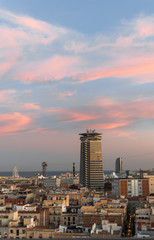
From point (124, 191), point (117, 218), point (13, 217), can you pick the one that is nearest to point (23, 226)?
point (13, 217)

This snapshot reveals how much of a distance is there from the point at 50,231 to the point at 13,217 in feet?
36.0

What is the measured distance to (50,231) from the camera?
5788 centimetres

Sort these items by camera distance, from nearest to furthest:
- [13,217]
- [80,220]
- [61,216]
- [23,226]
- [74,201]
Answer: [23,226] → [13,217] → [80,220] → [61,216] → [74,201]

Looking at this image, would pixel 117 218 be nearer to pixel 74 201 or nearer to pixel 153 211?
pixel 153 211

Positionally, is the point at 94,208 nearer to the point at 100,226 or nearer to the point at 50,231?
the point at 100,226

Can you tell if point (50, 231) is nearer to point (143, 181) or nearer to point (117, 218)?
point (117, 218)

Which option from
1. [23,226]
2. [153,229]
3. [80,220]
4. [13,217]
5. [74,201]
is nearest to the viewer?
[153,229]

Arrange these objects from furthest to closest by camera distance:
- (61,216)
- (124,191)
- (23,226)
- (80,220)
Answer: (124,191), (61,216), (80,220), (23,226)

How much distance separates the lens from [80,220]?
7169 centimetres

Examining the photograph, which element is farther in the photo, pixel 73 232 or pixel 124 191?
pixel 124 191

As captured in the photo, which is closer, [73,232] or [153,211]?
[73,232]

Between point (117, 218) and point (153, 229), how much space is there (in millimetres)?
11193

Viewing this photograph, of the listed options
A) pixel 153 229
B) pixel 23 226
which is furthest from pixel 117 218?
pixel 23 226

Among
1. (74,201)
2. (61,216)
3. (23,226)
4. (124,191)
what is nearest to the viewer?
(23,226)
